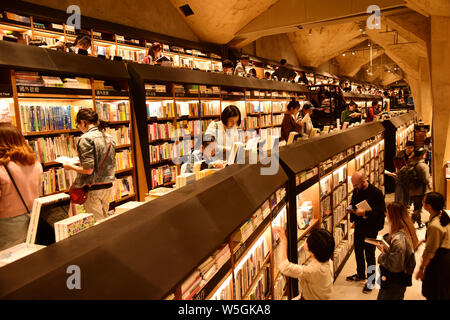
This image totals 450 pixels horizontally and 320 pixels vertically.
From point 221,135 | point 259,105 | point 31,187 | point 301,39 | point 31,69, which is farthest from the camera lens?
point 301,39

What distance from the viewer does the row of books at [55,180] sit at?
3981mm

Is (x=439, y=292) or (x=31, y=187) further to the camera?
(x=439, y=292)

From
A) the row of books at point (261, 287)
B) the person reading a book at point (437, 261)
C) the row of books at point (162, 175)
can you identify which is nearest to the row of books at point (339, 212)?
the person reading a book at point (437, 261)

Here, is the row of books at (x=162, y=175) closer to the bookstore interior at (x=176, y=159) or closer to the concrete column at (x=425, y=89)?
the bookstore interior at (x=176, y=159)

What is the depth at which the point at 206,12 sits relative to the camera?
9.15m

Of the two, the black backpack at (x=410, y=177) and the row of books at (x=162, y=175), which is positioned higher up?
the row of books at (x=162, y=175)

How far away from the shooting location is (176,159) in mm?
6082

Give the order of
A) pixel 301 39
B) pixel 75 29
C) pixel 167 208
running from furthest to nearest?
pixel 301 39 < pixel 75 29 < pixel 167 208

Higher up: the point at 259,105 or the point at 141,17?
the point at 141,17

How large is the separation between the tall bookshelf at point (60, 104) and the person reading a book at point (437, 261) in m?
4.03

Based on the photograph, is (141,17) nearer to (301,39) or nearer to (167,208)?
(167,208)

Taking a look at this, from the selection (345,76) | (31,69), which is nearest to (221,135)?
(31,69)

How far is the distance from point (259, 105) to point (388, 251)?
634cm
